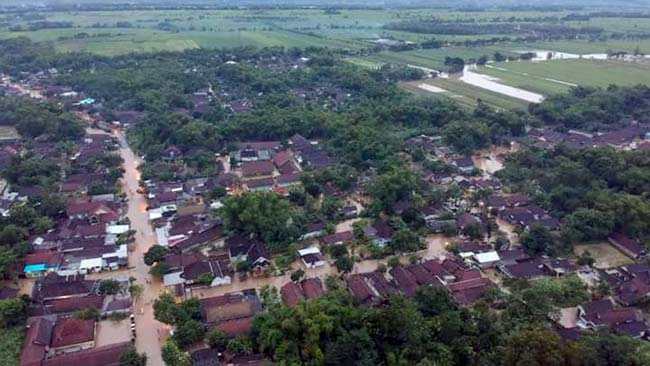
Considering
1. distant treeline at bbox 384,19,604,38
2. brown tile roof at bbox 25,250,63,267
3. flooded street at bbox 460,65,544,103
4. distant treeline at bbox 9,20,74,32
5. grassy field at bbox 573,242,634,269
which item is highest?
distant treeline at bbox 9,20,74,32

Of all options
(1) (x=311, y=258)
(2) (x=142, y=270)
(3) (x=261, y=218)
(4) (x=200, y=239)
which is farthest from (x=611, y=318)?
(2) (x=142, y=270)

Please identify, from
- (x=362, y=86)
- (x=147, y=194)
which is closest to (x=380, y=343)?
(x=147, y=194)

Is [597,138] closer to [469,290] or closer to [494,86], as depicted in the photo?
[494,86]

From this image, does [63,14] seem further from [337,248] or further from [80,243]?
[337,248]

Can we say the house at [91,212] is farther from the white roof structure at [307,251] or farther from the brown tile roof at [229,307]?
the white roof structure at [307,251]

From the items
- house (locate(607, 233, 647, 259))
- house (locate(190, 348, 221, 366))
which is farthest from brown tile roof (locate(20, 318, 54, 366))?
house (locate(607, 233, 647, 259))

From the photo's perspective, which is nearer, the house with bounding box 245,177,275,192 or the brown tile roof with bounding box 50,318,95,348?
the brown tile roof with bounding box 50,318,95,348

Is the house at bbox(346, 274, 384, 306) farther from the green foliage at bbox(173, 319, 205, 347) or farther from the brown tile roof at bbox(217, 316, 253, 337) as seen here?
the green foliage at bbox(173, 319, 205, 347)
